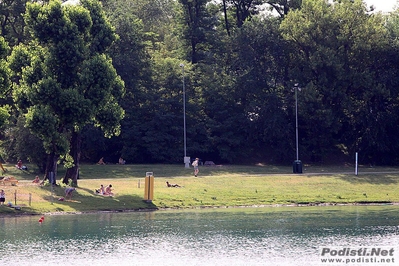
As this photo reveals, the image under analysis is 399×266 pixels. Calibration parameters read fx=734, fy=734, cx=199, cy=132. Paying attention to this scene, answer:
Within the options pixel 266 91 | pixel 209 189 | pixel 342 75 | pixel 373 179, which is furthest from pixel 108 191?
pixel 266 91

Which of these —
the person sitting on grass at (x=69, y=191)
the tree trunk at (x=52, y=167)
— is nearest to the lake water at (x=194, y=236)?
the person sitting on grass at (x=69, y=191)

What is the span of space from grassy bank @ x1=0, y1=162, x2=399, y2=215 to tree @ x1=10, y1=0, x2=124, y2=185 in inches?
169

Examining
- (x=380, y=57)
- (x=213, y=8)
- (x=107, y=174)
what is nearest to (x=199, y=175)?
(x=107, y=174)

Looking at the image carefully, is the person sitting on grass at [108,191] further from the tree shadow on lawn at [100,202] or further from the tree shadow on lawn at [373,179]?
the tree shadow on lawn at [373,179]

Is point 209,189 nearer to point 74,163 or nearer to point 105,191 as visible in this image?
point 105,191

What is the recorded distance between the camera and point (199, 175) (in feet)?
232

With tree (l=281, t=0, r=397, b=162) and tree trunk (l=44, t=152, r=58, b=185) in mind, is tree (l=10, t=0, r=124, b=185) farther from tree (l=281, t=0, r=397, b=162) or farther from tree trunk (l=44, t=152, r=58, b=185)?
tree (l=281, t=0, r=397, b=162)

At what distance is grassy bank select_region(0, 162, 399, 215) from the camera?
54.3m

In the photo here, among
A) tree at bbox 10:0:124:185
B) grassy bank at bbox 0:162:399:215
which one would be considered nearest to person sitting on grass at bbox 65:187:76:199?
grassy bank at bbox 0:162:399:215

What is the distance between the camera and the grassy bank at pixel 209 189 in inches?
2140

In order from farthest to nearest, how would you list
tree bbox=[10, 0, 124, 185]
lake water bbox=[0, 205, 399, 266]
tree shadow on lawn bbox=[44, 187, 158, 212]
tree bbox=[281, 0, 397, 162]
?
tree bbox=[281, 0, 397, 162] < tree bbox=[10, 0, 124, 185] < tree shadow on lawn bbox=[44, 187, 158, 212] < lake water bbox=[0, 205, 399, 266]

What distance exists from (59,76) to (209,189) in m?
15.3

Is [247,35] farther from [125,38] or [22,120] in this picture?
[22,120]

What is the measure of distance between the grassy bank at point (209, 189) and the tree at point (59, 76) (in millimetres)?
4288
